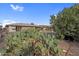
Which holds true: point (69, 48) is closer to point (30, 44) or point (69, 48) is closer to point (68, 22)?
point (68, 22)

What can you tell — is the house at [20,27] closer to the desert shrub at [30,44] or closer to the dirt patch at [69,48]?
the desert shrub at [30,44]

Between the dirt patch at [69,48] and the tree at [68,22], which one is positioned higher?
the tree at [68,22]

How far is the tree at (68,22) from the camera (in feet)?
7.54

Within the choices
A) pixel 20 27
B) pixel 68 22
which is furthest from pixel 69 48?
pixel 20 27

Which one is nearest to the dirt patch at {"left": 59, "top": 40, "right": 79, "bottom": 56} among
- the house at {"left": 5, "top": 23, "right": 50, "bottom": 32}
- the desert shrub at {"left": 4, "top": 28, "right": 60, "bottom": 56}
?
the desert shrub at {"left": 4, "top": 28, "right": 60, "bottom": 56}

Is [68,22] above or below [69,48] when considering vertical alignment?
above

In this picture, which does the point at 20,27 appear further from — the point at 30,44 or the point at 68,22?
the point at 68,22

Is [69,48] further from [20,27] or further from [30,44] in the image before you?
[20,27]

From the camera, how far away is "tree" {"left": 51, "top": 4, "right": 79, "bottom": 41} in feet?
7.54

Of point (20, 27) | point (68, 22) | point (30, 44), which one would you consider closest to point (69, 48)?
point (68, 22)

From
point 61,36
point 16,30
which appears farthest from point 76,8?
point 16,30

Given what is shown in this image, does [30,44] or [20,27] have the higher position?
[20,27]

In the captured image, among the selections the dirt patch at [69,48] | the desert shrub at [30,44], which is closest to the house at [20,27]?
the desert shrub at [30,44]

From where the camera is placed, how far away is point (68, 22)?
230cm
